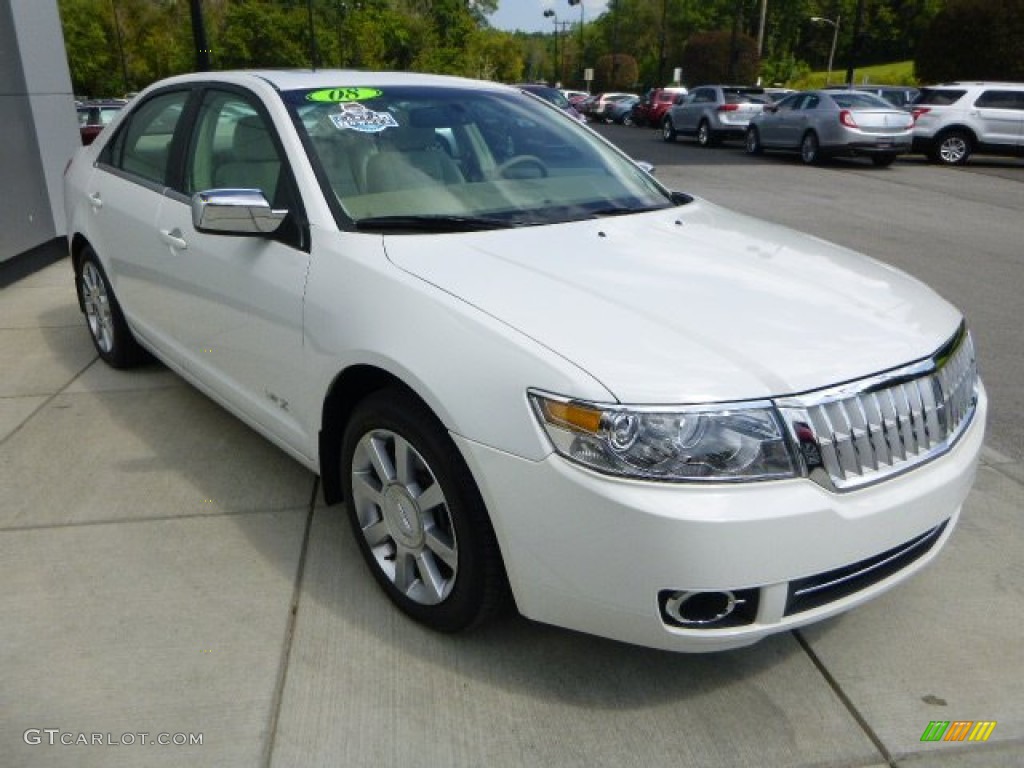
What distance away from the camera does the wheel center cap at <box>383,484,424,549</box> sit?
105 inches

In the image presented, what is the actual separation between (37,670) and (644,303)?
2.08 m

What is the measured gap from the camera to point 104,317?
5102 millimetres

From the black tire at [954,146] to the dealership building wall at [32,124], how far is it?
54.2ft

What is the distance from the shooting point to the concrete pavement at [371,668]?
2.36 metres

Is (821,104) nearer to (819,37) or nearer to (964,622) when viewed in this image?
(964,622)

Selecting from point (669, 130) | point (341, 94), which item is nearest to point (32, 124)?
point (341, 94)

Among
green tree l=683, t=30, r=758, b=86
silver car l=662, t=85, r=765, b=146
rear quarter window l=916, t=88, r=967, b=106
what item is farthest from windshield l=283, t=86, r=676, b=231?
green tree l=683, t=30, r=758, b=86

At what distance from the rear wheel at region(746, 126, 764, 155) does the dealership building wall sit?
16.0m

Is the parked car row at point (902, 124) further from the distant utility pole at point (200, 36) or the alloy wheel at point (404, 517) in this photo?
the alloy wheel at point (404, 517)

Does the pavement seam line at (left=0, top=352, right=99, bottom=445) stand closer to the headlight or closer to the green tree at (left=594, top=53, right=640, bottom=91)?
the headlight

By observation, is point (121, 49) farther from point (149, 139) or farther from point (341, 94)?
point (341, 94)

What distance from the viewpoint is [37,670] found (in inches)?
104
